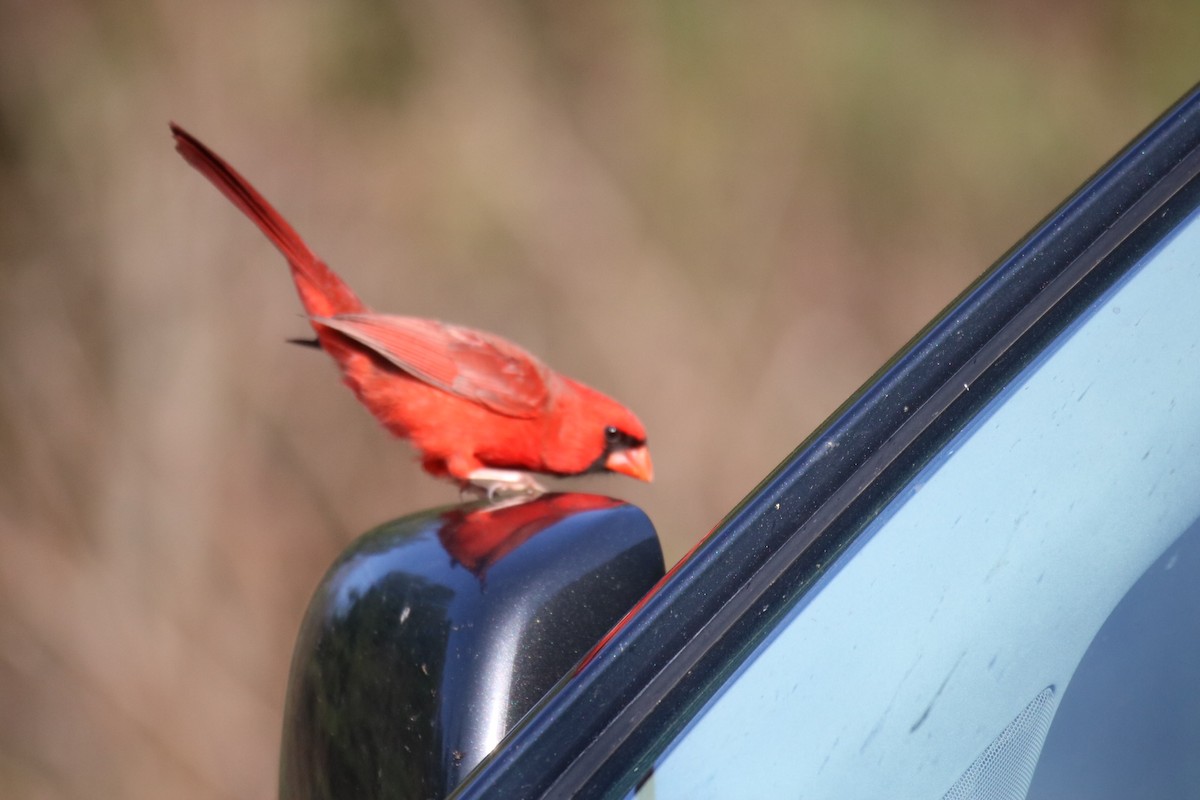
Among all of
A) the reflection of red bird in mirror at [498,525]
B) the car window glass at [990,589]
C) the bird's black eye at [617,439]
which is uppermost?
the car window glass at [990,589]

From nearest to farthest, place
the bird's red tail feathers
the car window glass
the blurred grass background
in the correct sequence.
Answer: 1. the car window glass
2. the bird's red tail feathers
3. the blurred grass background

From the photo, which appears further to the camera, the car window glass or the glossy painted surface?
the glossy painted surface

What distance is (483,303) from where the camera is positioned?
6.50m

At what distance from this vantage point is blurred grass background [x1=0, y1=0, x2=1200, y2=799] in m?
5.57

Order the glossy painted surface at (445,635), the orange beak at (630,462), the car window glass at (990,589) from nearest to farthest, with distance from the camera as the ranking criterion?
1. the car window glass at (990,589)
2. the glossy painted surface at (445,635)
3. the orange beak at (630,462)

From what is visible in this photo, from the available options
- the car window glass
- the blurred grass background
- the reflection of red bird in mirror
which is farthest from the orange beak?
the car window glass

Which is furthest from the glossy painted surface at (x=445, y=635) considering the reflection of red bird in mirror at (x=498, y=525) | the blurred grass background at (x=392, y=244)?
the blurred grass background at (x=392, y=244)

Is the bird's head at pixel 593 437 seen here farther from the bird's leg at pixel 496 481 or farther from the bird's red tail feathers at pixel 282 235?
the bird's red tail feathers at pixel 282 235

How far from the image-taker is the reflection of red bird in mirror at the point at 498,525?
1.57m

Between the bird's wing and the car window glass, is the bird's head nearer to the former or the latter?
the bird's wing

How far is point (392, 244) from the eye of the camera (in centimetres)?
625

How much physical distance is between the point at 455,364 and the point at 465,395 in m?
0.10

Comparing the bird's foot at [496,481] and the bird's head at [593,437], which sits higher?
the bird's head at [593,437]

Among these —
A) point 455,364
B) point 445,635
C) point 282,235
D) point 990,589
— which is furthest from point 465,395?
point 990,589
